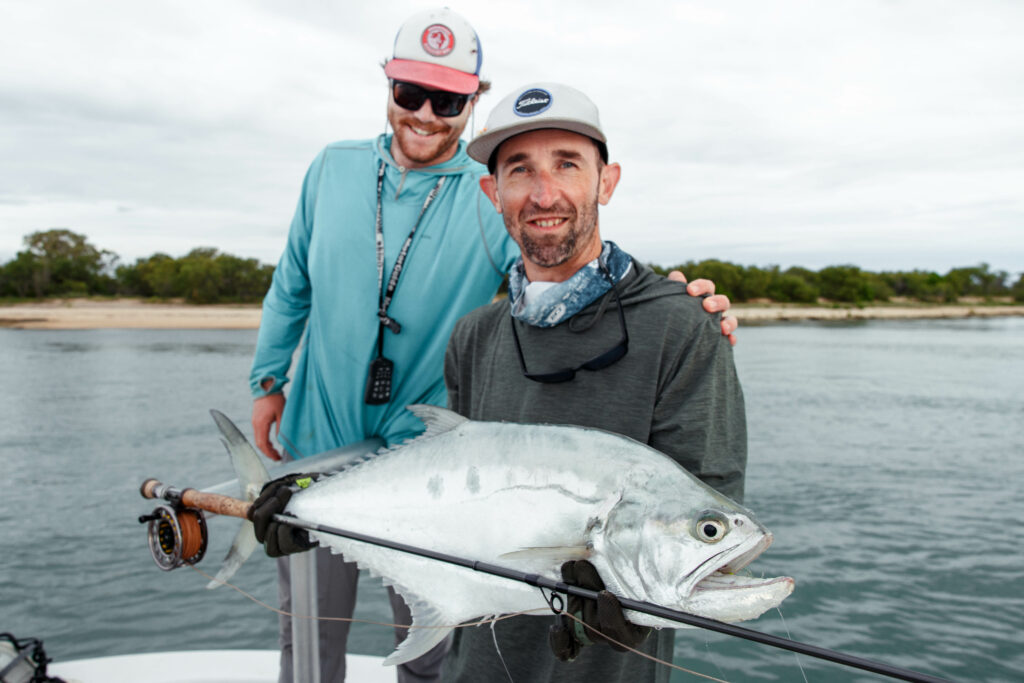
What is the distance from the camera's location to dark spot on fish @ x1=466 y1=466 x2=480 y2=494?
5.74 feet

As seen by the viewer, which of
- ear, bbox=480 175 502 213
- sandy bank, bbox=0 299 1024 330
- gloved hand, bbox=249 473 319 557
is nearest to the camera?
gloved hand, bbox=249 473 319 557

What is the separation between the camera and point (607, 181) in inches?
89.0

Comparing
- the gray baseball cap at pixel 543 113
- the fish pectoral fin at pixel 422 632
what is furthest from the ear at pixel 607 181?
the fish pectoral fin at pixel 422 632

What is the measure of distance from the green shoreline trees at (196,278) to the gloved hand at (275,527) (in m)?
49.6

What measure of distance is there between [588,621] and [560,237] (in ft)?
3.57

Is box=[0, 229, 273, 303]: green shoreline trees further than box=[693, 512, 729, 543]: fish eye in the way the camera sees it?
Yes

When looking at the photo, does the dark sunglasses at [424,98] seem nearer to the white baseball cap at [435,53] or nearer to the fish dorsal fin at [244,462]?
the white baseball cap at [435,53]

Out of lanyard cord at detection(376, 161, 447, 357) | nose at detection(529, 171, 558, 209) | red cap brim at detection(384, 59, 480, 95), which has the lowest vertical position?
lanyard cord at detection(376, 161, 447, 357)

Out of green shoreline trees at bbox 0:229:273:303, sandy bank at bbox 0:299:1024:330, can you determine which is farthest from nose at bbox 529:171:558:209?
green shoreline trees at bbox 0:229:273:303

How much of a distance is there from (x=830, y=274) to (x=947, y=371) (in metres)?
50.7

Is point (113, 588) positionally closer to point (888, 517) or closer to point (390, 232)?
point (390, 232)

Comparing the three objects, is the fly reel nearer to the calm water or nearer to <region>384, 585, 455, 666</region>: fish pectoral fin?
<region>384, 585, 455, 666</region>: fish pectoral fin

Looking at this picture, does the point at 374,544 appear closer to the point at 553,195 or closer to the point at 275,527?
the point at 275,527

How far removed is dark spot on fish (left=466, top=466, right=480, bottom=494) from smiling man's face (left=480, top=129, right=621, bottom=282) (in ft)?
2.29
